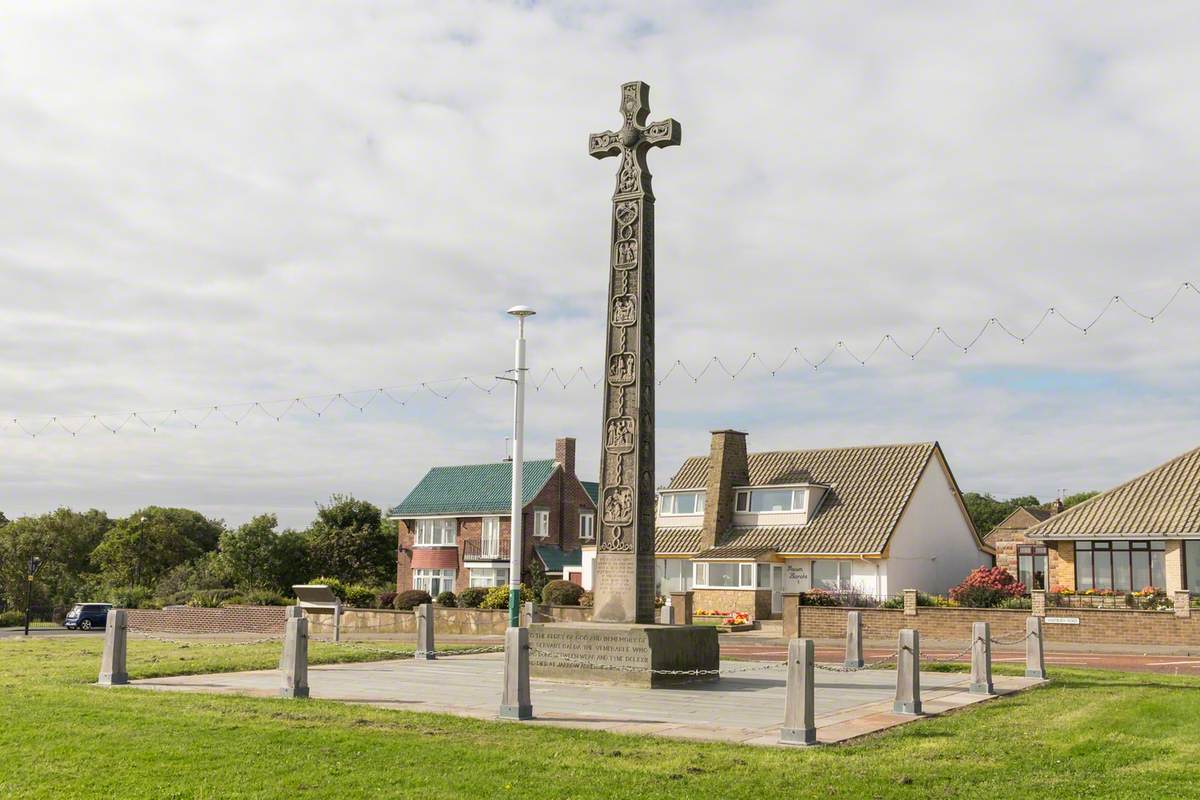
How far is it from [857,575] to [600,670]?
30.5 meters

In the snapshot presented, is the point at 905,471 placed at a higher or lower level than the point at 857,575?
higher

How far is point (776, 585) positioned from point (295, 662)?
34870 mm

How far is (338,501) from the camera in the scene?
70000 millimetres

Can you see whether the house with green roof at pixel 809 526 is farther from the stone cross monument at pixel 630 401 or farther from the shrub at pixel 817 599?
the stone cross monument at pixel 630 401

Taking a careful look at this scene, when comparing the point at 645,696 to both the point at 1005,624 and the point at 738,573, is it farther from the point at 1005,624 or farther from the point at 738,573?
the point at 738,573

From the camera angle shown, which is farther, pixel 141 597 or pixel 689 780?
pixel 141 597

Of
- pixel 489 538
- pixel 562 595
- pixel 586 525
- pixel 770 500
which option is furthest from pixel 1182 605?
pixel 489 538

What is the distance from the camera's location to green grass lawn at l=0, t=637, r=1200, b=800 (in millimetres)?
8680

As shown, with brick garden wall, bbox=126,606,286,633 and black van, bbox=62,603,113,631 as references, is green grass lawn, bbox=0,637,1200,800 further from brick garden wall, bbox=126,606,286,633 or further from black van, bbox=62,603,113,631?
black van, bbox=62,603,113,631

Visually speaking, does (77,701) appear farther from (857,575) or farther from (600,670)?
(857,575)

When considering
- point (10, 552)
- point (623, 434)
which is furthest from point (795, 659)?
point (10, 552)

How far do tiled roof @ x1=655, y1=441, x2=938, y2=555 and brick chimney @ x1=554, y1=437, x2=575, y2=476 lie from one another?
11.0 m

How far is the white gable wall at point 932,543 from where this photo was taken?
4516 centimetres

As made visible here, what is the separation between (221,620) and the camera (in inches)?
1698
